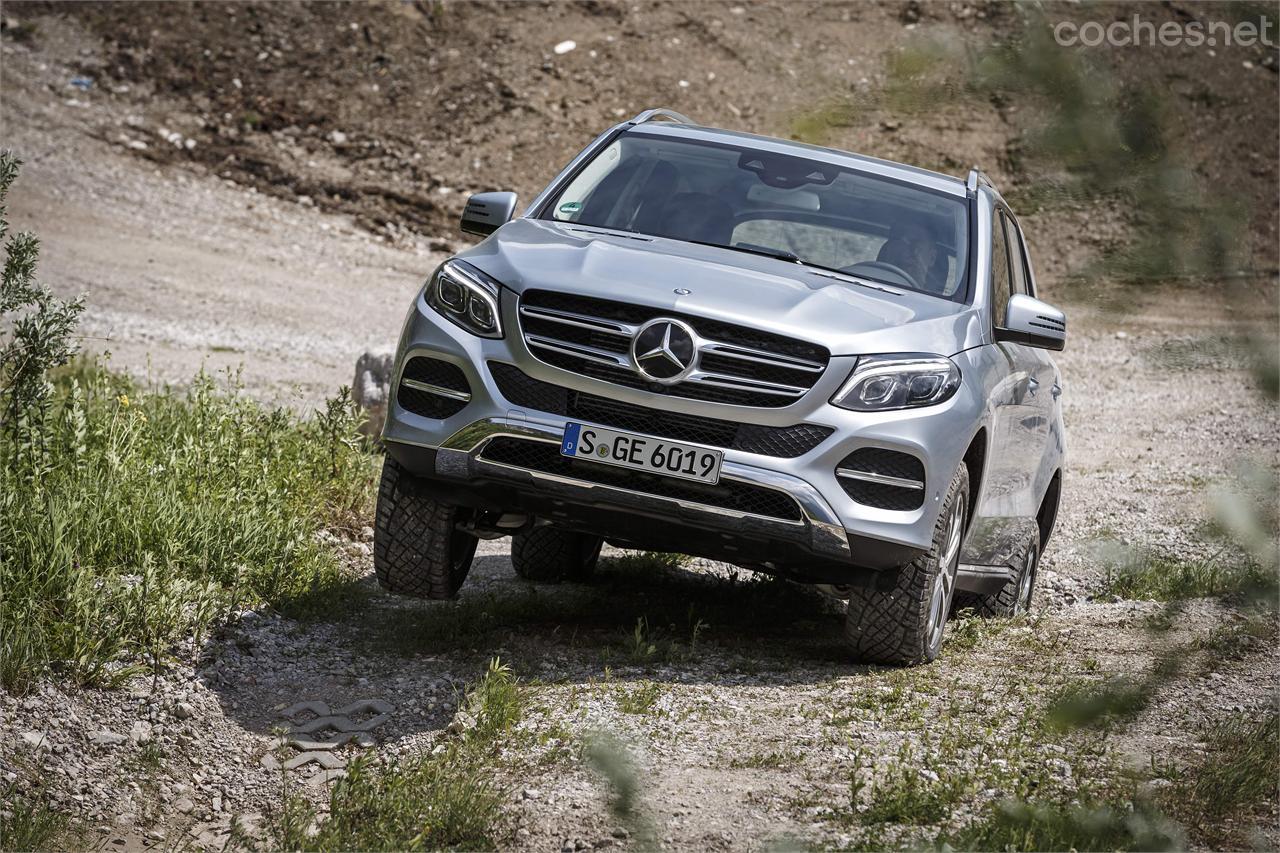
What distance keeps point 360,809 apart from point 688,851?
0.92 meters

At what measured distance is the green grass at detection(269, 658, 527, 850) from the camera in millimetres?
3680

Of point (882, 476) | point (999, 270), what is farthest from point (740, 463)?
point (999, 270)

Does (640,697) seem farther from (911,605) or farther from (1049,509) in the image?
(1049,509)

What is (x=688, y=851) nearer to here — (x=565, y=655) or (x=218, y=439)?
(x=565, y=655)

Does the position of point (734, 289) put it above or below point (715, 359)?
above

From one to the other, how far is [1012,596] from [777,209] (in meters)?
2.32

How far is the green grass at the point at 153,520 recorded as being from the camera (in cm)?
473

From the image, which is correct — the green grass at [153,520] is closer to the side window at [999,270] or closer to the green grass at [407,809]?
the green grass at [407,809]

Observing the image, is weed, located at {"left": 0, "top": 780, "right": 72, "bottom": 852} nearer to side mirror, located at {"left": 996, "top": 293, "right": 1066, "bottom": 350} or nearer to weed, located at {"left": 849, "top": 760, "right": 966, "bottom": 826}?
weed, located at {"left": 849, "top": 760, "right": 966, "bottom": 826}

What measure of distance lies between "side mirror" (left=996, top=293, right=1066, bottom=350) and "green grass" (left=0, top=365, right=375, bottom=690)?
3.01 metres

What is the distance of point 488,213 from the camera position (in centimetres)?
592

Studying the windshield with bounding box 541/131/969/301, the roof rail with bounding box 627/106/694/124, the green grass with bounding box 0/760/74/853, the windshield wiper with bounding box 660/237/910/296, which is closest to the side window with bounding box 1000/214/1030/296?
the windshield with bounding box 541/131/969/301

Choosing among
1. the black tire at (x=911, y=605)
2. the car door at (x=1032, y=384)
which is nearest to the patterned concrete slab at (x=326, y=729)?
the black tire at (x=911, y=605)

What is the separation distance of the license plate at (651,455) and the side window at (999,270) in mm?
1617
